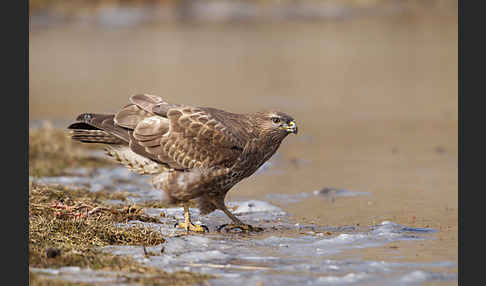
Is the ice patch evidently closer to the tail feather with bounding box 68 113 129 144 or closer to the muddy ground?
the muddy ground

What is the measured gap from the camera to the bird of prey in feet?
23.6

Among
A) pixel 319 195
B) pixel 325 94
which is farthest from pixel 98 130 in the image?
pixel 325 94

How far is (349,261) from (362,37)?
69.9 feet

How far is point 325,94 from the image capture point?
671 inches

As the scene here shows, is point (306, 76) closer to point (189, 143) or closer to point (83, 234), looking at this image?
point (189, 143)

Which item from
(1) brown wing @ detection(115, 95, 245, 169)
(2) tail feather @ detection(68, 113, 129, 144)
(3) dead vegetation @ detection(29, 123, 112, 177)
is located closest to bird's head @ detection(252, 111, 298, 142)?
(1) brown wing @ detection(115, 95, 245, 169)

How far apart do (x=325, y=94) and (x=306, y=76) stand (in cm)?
244

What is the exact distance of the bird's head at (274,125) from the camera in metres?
7.33

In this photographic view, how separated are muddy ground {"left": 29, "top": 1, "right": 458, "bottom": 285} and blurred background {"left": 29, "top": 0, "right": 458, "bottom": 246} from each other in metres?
0.03

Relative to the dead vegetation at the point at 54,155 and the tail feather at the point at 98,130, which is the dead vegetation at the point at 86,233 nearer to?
the dead vegetation at the point at 54,155

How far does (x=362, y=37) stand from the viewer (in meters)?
26.6

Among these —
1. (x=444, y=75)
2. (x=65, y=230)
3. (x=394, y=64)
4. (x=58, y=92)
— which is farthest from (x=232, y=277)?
(x=394, y=64)

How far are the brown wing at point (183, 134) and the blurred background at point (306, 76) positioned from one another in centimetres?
118

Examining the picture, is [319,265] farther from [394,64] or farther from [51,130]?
[394,64]
